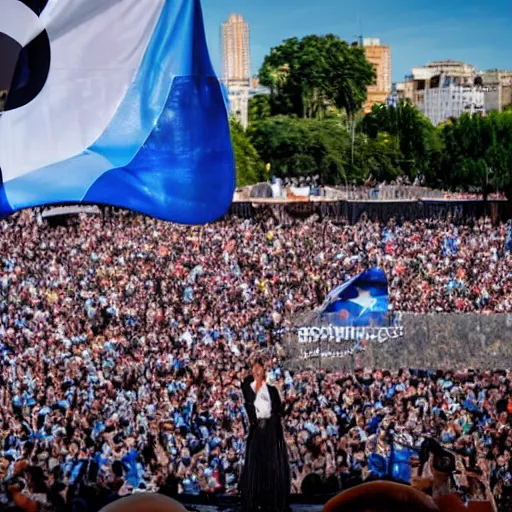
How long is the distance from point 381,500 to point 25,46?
4012 millimetres

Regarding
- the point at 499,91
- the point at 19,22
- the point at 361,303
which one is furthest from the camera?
the point at 499,91

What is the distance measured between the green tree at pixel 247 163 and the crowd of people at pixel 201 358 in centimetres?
613

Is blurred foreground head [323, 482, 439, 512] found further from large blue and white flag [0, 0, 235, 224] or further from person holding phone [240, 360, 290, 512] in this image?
person holding phone [240, 360, 290, 512]

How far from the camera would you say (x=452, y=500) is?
254cm

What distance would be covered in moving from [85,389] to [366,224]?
5237mm

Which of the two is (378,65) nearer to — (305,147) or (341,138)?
(341,138)

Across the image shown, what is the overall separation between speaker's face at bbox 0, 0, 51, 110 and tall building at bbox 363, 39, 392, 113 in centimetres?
1676

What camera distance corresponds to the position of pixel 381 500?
1.99 m

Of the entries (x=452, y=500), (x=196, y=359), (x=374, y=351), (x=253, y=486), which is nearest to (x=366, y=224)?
(x=374, y=351)

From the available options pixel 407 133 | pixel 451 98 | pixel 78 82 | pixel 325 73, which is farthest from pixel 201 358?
pixel 451 98

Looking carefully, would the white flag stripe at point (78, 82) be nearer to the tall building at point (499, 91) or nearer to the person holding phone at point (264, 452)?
the person holding phone at point (264, 452)

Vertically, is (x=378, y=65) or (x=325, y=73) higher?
(x=378, y=65)

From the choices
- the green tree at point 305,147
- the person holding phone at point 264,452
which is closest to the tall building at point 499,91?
the green tree at point 305,147

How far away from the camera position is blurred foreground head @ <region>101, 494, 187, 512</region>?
2.01 m
